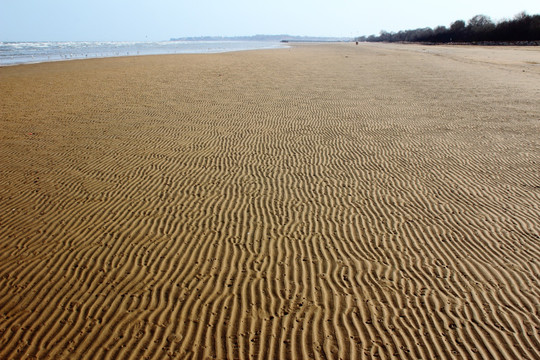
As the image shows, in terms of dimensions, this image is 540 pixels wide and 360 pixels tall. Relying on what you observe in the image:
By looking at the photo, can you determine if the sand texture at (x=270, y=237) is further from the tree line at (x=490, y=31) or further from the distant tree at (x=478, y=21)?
the distant tree at (x=478, y=21)

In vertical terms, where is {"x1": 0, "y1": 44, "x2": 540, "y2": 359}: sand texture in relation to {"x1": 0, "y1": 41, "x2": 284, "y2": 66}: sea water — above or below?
below

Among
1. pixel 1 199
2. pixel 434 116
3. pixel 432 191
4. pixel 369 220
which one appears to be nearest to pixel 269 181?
pixel 369 220

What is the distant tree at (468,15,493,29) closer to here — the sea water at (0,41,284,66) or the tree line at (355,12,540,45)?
the tree line at (355,12,540,45)

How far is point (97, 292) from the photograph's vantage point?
542cm

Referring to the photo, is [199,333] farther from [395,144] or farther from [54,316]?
[395,144]

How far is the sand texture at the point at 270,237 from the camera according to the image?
473 cm

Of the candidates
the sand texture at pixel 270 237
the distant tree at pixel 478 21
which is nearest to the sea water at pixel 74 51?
the sand texture at pixel 270 237

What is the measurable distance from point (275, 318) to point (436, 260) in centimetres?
305

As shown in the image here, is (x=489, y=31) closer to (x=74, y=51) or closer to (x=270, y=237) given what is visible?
(x=74, y=51)

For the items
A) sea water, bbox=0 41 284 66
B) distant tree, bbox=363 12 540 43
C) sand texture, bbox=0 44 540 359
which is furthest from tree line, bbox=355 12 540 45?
sand texture, bbox=0 44 540 359

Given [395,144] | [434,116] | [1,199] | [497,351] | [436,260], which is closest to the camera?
[497,351]

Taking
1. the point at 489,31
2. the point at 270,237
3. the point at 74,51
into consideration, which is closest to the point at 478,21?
the point at 489,31

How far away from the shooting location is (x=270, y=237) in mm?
6836

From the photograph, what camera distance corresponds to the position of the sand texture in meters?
4.73
